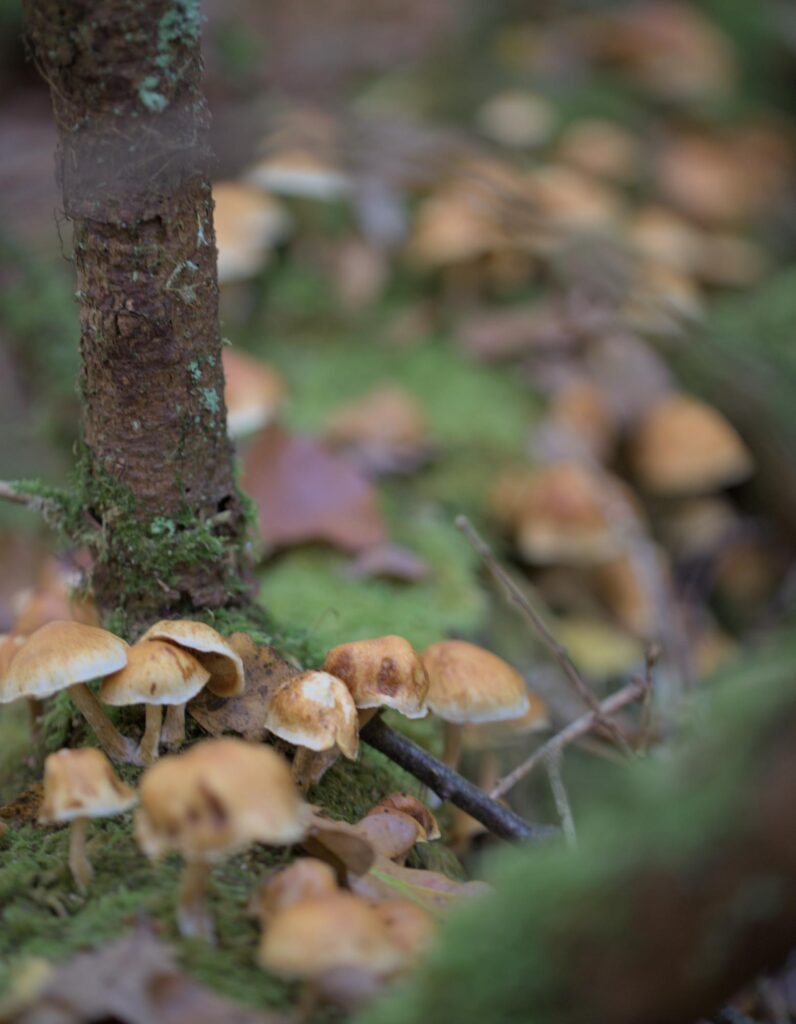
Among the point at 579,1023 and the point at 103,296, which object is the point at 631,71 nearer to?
the point at 103,296

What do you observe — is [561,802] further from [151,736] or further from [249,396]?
[249,396]

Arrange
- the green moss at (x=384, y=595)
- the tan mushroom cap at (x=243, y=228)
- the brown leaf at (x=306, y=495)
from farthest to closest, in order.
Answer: the tan mushroom cap at (x=243, y=228)
the brown leaf at (x=306, y=495)
the green moss at (x=384, y=595)

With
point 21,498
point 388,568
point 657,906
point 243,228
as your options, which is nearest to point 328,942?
point 657,906

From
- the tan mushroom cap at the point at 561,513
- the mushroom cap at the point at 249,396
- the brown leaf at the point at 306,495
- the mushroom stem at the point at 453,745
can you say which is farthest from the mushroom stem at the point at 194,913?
the tan mushroom cap at the point at 561,513

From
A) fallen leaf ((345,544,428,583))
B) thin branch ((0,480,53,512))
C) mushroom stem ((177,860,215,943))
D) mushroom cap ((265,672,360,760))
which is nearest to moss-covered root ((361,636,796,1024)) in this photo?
mushroom stem ((177,860,215,943))

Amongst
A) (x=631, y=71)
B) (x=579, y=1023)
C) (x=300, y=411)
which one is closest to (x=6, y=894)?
(x=579, y=1023)

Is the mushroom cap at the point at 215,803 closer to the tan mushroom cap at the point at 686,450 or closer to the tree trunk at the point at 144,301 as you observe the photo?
the tree trunk at the point at 144,301
